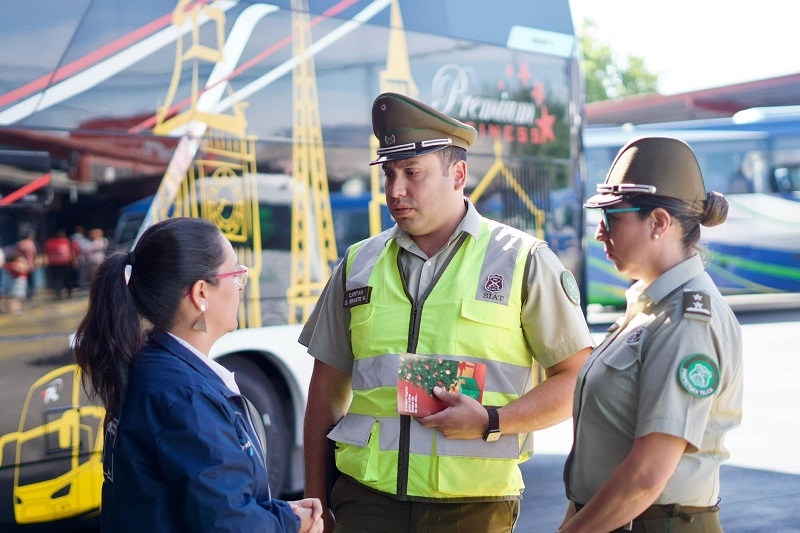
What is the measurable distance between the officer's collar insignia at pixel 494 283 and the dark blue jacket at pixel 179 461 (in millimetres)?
951

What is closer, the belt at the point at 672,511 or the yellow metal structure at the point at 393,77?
the belt at the point at 672,511

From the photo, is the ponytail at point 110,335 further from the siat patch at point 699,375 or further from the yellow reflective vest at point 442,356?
the siat patch at point 699,375

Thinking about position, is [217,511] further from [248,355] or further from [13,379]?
[248,355]

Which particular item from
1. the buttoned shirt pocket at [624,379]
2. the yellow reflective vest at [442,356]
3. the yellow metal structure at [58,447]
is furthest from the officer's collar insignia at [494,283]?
the yellow metal structure at [58,447]

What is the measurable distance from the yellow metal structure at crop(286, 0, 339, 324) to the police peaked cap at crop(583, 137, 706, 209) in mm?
3790

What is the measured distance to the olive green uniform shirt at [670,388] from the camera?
2.41 metres

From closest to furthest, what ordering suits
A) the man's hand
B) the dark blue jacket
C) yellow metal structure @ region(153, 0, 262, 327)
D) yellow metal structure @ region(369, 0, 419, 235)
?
the dark blue jacket
the man's hand
yellow metal structure @ region(153, 0, 262, 327)
yellow metal structure @ region(369, 0, 419, 235)

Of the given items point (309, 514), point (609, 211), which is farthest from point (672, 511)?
point (309, 514)

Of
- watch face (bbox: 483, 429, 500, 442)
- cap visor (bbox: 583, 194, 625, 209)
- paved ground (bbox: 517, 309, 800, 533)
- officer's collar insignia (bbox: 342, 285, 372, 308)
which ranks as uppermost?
A: cap visor (bbox: 583, 194, 625, 209)

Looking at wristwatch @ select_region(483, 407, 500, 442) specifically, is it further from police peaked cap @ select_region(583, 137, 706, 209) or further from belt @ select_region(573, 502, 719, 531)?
police peaked cap @ select_region(583, 137, 706, 209)

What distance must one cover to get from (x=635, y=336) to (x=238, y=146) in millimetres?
3932

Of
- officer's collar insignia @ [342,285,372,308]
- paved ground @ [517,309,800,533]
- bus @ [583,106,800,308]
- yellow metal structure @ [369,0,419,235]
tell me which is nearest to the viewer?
officer's collar insignia @ [342,285,372,308]

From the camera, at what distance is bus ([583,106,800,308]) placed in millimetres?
19016

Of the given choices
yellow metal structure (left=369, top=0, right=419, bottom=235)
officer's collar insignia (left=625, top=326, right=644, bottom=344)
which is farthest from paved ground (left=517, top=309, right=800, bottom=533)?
officer's collar insignia (left=625, top=326, right=644, bottom=344)
